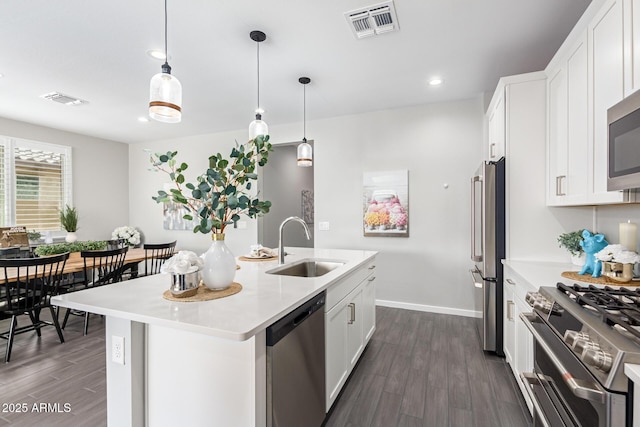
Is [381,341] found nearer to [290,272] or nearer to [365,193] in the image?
[290,272]

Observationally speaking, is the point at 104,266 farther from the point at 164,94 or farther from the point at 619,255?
the point at 619,255

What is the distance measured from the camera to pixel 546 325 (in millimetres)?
1273

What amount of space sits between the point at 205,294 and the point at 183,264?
0.19m

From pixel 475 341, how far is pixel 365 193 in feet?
7.22

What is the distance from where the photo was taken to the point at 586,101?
1743 millimetres

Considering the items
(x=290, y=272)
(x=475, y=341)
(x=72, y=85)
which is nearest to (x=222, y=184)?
(x=290, y=272)

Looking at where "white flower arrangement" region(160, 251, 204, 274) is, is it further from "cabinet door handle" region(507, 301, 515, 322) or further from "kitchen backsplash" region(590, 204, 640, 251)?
"kitchen backsplash" region(590, 204, 640, 251)

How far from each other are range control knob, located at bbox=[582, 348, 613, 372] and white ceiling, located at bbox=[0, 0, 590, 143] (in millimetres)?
2142

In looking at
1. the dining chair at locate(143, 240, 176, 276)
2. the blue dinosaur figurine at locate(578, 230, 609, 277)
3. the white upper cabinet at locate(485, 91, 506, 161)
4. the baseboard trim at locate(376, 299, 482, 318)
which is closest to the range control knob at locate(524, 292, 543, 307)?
the blue dinosaur figurine at locate(578, 230, 609, 277)

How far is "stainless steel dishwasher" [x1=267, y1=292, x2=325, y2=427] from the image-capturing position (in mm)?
1225

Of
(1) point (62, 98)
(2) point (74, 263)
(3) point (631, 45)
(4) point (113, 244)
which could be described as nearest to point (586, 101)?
(3) point (631, 45)

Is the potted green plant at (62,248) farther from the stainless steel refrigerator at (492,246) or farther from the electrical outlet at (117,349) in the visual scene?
the stainless steel refrigerator at (492,246)

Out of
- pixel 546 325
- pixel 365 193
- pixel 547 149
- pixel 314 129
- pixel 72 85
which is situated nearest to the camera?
pixel 546 325

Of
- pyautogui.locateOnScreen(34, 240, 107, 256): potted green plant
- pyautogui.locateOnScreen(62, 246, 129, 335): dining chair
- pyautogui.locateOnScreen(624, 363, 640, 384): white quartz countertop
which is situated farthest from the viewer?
pyautogui.locateOnScreen(34, 240, 107, 256): potted green plant
